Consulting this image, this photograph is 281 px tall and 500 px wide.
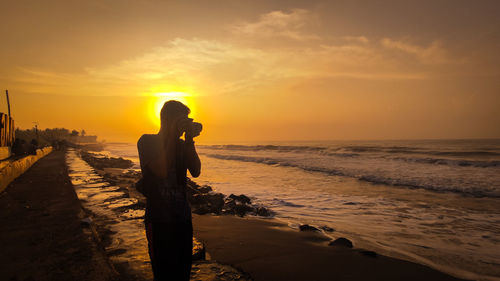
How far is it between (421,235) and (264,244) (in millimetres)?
3506

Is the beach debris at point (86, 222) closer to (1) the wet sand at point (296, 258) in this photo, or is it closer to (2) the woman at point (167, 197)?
(1) the wet sand at point (296, 258)

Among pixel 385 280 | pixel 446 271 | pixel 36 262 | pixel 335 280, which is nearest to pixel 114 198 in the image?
pixel 36 262

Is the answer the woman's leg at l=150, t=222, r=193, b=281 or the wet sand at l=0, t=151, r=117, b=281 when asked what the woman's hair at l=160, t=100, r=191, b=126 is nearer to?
the woman's leg at l=150, t=222, r=193, b=281

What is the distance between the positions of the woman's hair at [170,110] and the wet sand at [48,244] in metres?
1.74

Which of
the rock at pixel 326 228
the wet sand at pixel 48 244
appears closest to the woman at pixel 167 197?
the wet sand at pixel 48 244

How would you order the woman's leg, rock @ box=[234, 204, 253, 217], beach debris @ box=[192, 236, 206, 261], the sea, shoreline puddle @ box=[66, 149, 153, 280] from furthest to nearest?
rock @ box=[234, 204, 253, 217]
the sea
beach debris @ box=[192, 236, 206, 261]
shoreline puddle @ box=[66, 149, 153, 280]
the woman's leg

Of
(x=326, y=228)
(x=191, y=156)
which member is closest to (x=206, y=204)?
(x=326, y=228)

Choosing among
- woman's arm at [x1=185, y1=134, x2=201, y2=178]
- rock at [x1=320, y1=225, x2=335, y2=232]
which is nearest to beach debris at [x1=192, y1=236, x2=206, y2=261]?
woman's arm at [x1=185, y1=134, x2=201, y2=178]

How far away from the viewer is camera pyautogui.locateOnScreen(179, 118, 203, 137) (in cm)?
197

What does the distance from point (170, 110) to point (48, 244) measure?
2.90 metres

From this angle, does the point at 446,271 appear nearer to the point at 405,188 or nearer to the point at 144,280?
the point at 144,280

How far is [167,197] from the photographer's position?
6.18ft

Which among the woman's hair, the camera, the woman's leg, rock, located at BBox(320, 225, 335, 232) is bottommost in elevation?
rock, located at BBox(320, 225, 335, 232)

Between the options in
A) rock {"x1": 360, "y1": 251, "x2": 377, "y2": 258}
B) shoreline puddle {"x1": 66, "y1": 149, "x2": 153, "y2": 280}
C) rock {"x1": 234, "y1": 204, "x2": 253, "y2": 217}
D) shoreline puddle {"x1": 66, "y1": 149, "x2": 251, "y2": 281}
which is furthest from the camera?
rock {"x1": 234, "y1": 204, "x2": 253, "y2": 217}
